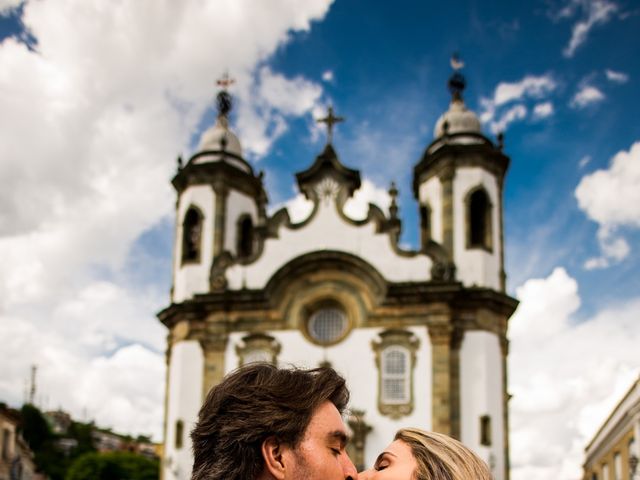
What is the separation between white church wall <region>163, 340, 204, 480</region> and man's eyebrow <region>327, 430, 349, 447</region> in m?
21.5

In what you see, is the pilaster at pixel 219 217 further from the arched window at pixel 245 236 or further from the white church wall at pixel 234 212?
the arched window at pixel 245 236

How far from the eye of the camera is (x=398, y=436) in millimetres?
2402

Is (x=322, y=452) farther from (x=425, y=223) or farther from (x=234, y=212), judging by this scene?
(x=234, y=212)

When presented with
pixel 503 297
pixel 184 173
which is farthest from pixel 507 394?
pixel 184 173

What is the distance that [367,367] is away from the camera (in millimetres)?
22031

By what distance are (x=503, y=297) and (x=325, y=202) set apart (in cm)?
556

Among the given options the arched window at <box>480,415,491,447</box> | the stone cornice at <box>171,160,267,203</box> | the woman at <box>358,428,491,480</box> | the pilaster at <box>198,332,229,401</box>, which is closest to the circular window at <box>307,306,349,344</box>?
the pilaster at <box>198,332,229,401</box>

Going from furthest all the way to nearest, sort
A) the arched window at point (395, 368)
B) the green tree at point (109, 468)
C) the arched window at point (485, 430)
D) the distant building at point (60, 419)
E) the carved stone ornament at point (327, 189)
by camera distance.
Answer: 1. the distant building at point (60, 419)
2. the green tree at point (109, 468)
3. the carved stone ornament at point (327, 189)
4. the arched window at point (395, 368)
5. the arched window at point (485, 430)

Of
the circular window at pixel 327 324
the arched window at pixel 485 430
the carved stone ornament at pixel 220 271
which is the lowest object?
the arched window at pixel 485 430

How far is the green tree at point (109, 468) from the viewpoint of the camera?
60.4 m

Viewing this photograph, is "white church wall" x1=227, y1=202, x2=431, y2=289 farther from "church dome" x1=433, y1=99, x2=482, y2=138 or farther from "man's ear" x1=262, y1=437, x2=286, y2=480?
"man's ear" x1=262, y1=437, x2=286, y2=480

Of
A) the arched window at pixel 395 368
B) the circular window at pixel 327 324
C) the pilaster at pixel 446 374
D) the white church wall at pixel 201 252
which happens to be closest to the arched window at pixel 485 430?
the pilaster at pixel 446 374

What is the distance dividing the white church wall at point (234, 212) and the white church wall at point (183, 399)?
3.34 metres

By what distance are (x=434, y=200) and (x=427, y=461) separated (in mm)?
22334
